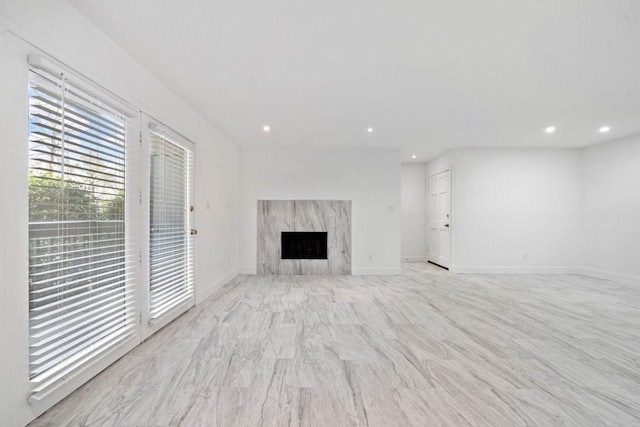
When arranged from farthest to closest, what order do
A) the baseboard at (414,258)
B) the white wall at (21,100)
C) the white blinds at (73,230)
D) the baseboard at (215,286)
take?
the baseboard at (414,258)
the baseboard at (215,286)
the white blinds at (73,230)
the white wall at (21,100)

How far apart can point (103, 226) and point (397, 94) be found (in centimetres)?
317

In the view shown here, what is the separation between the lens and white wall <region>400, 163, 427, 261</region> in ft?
25.9

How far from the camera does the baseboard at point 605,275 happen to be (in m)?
5.19

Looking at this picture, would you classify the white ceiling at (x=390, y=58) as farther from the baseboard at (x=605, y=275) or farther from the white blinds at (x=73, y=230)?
the baseboard at (x=605, y=275)

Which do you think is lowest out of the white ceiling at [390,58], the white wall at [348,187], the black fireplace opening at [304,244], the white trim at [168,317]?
the white trim at [168,317]

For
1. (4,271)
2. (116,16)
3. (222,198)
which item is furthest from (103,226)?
(222,198)

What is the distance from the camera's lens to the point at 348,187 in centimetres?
612

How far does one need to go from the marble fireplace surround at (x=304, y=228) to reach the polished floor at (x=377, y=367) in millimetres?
1914

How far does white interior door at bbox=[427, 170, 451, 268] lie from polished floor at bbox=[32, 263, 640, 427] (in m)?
2.62

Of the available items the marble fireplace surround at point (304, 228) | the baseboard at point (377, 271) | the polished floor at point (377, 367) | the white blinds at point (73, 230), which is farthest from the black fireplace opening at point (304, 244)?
the white blinds at point (73, 230)

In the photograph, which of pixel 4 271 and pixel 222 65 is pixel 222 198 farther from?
pixel 4 271

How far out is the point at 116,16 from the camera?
206 centimetres

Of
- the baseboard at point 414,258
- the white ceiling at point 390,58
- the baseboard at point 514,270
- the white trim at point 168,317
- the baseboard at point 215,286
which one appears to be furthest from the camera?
the baseboard at point 414,258

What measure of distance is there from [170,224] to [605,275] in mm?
7651
